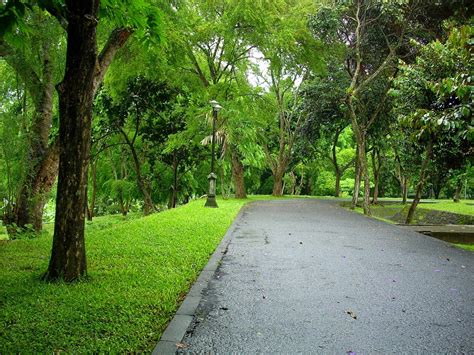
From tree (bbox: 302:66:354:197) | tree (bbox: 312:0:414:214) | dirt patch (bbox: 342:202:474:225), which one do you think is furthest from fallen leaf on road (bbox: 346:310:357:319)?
tree (bbox: 302:66:354:197)

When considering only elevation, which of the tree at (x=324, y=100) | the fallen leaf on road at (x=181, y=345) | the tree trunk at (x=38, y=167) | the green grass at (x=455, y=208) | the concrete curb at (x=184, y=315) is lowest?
the fallen leaf on road at (x=181, y=345)

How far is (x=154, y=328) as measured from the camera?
3.05m

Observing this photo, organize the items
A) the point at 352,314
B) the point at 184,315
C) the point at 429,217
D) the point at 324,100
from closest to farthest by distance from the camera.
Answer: the point at 184,315 → the point at 352,314 → the point at 429,217 → the point at 324,100

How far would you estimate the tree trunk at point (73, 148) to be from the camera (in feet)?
13.1

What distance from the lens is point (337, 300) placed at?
394 centimetres

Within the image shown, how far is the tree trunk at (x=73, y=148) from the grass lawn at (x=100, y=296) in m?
0.33

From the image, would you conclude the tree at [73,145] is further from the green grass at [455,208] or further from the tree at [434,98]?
the green grass at [455,208]

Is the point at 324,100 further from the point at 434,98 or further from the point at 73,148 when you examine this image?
the point at 73,148

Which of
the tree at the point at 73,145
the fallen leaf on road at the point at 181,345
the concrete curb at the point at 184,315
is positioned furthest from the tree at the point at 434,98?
the tree at the point at 73,145

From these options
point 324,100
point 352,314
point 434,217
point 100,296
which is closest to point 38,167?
point 100,296

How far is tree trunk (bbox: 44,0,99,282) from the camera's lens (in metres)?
4.00

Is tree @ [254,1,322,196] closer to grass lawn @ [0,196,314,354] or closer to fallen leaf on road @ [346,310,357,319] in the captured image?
grass lawn @ [0,196,314,354]

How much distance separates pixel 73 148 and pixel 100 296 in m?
1.62

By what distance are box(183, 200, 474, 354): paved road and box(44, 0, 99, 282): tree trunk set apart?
1.63m
